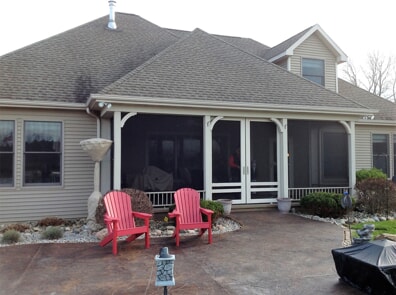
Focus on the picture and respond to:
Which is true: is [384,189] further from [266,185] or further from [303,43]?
[303,43]

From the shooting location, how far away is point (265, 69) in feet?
37.6

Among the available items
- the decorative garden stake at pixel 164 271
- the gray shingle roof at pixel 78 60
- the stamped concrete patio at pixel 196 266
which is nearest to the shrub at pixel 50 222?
the stamped concrete patio at pixel 196 266

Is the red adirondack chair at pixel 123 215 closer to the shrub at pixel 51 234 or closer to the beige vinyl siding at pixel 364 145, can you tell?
the shrub at pixel 51 234

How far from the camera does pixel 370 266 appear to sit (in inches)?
155

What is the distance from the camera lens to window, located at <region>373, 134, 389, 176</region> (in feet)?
43.1

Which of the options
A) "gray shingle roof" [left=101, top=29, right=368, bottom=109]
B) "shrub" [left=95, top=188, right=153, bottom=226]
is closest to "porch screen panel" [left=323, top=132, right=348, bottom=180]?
"gray shingle roof" [left=101, top=29, right=368, bottom=109]

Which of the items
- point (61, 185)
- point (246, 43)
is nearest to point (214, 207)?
point (61, 185)

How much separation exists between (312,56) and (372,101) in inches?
132

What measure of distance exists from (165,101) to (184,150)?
13.0 ft

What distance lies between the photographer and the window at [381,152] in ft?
43.1

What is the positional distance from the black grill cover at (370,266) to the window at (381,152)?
9.97 meters

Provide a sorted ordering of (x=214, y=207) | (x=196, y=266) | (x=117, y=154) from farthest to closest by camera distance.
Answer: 1. (x=117, y=154)
2. (x=214, y=207)
3. (x=196, y=266)

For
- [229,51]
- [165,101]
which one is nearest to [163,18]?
[229,51]

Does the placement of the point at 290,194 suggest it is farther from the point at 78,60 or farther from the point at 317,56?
the point at 78,60
